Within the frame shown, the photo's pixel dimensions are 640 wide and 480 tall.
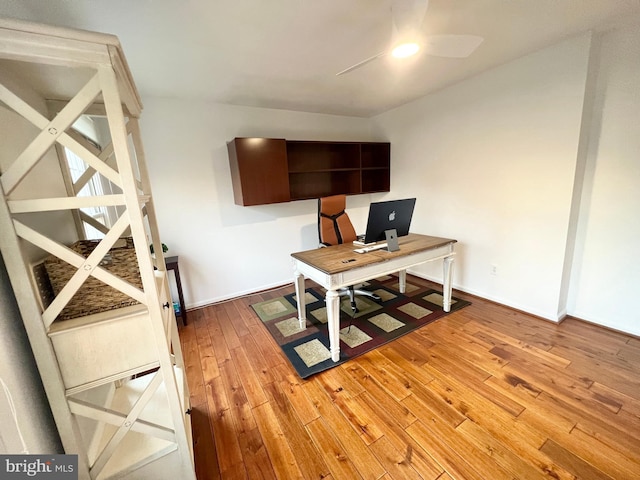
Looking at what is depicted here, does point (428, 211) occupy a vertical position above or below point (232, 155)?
below

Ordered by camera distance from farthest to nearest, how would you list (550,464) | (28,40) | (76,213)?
(76,213)
(550,464)
(28,40)

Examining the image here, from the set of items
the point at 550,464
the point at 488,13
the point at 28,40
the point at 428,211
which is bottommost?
the point at 550,464

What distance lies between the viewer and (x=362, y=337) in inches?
93.1

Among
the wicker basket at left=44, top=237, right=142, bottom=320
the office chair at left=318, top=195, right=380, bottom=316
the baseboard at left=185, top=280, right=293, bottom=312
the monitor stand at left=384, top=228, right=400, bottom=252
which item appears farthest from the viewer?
the baseboard at left=185, top=280, right=293, bottom=312

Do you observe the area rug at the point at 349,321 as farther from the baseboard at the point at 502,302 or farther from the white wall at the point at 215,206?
the white wall at the point at 215,206

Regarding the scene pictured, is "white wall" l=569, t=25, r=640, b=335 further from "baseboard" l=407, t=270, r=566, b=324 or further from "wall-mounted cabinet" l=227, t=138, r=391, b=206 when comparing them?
"wall-mounted cabinet" l=227, t=138, r=391, b=206

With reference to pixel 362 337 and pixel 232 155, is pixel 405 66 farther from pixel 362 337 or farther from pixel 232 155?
pixel 362 337

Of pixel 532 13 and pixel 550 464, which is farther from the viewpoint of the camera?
pixel 532 13

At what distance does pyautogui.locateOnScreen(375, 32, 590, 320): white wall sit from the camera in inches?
85.8

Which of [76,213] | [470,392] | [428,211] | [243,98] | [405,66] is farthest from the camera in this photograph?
[428,211]

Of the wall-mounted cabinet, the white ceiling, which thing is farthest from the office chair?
the white ceiling

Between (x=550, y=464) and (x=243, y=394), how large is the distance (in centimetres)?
182

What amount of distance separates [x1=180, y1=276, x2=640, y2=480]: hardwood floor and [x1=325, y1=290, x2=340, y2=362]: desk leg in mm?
140

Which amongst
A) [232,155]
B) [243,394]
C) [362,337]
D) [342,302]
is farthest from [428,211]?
[243,394]
